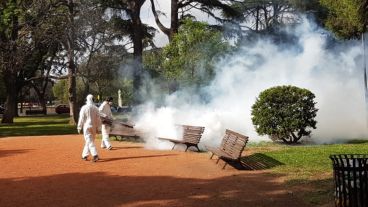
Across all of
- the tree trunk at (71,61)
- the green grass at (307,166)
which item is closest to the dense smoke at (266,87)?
the green grass at (307,166)

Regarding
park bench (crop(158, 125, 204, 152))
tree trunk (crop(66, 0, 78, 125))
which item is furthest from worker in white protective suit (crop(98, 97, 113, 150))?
tree trunk (crop(66, 0, 78, 125))

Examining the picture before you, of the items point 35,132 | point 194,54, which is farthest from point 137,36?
point 35,132

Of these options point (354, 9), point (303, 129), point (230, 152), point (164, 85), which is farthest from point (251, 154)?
point (164, 85)

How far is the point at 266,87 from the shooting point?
2336 cm

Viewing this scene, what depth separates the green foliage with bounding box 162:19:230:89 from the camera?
2777 centimetres

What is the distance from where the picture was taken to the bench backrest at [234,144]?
12.0 m

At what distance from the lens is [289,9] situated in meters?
41.0

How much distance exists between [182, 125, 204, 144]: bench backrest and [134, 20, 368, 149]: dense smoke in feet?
4.48

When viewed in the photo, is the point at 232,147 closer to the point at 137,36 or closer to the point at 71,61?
the point at 137,36

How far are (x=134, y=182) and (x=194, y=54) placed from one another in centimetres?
1842

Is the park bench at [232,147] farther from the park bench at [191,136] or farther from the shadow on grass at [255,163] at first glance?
the park bench at [191,136]

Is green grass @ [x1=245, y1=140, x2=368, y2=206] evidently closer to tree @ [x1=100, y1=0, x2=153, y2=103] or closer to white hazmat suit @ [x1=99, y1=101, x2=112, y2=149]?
white hazmat suit @ [x1=99, y1=101, x2=112, y2=149]

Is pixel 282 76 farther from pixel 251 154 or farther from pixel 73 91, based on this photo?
pixel 73 91

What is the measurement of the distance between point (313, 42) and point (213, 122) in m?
11.1
